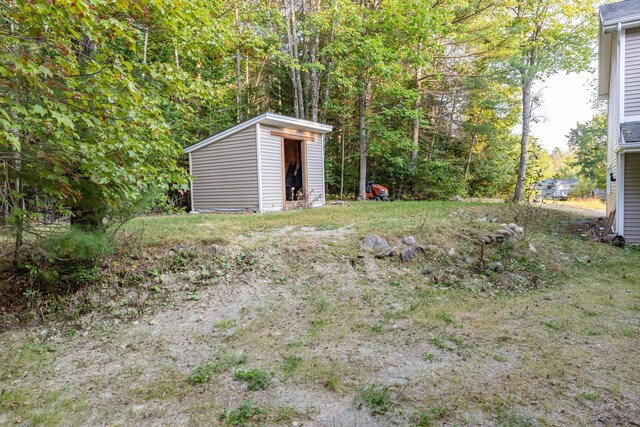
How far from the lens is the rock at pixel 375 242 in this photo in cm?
527

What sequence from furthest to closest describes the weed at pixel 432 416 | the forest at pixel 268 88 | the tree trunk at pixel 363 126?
the tree trunk at pixel 363 126
the forest at pixel 268 88
the weed at pixel 432 416

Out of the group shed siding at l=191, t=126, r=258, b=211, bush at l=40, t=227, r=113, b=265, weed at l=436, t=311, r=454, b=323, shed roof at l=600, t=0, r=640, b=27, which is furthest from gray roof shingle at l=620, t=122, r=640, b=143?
bush at l=40, t=227, r=113, b=265

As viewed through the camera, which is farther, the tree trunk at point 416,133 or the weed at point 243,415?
the tree trunk at point 416,133

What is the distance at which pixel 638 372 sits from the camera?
2539mm

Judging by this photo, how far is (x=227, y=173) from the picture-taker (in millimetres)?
10211

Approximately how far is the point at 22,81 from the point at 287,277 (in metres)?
3.15

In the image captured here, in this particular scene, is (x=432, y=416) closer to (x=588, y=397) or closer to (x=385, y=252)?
(x=588, y=397)

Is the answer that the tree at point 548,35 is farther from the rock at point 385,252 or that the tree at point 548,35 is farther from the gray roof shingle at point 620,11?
the rock at point 385,252

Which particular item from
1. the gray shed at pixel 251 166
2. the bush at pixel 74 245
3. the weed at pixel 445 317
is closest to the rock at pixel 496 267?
the weed at pixel 445 317

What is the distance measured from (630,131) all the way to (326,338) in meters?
7.43

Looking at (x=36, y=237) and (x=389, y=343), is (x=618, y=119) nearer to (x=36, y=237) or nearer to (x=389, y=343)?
(x=389, y=343)

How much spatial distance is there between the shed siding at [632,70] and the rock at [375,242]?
20.2 ft

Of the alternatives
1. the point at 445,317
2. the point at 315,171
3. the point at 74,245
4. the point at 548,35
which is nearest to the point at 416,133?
the point at 548,35

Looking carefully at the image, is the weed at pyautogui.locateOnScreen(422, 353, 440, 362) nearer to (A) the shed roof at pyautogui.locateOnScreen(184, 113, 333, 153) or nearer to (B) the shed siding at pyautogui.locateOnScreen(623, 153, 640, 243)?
(B) the shed siding at pyautogui.locateOnScreen(623, 153, 640, 243)
